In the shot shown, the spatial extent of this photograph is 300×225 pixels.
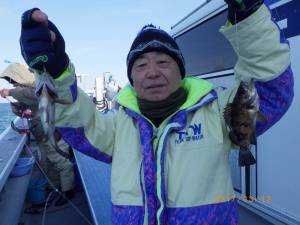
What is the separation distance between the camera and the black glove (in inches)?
62.6

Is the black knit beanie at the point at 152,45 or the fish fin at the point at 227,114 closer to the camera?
the fish fin at the point at 227,114

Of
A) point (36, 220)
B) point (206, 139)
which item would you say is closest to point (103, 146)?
point (206, 139)

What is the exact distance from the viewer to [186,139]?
1.80m

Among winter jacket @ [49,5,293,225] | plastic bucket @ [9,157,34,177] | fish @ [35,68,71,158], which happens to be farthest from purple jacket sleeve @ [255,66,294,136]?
plastic bucket @ [9,157,34,177]

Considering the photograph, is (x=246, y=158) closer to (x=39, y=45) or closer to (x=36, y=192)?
(x=39, y=45)

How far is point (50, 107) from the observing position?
1.90 meters

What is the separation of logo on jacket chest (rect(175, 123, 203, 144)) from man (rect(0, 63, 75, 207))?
355 cm

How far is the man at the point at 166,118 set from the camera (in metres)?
1.67

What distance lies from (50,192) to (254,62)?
15.2 ft

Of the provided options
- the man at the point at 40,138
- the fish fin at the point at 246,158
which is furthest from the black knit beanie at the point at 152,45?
the man at the point at 40,138

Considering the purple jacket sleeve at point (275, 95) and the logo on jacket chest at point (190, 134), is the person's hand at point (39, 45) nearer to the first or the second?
the logo on jacket chest at point (190, 134)

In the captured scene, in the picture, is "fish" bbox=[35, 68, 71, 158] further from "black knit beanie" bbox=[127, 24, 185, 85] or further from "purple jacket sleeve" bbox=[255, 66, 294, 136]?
"purple jacket sleeve" bbox=[255, 66, 294, 136]

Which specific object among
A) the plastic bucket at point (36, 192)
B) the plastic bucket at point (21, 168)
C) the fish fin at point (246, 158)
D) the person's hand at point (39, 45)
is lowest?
the plastic bucket at point (36, 192)

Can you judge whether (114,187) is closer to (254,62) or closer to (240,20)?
(254,62)
